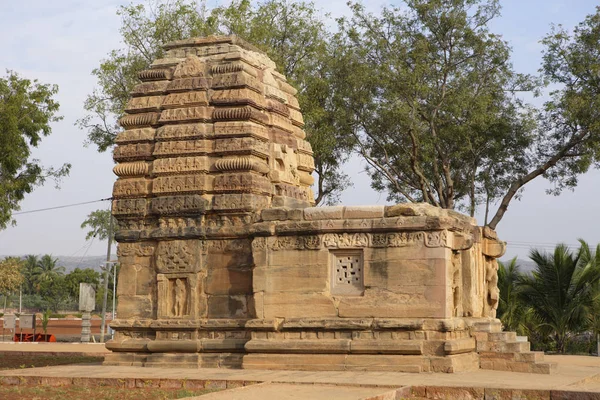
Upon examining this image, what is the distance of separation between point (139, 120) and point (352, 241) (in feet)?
14.9

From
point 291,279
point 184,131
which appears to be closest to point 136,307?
point 291,279

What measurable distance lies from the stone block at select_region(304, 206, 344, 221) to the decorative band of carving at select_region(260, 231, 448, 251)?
11.1 inches

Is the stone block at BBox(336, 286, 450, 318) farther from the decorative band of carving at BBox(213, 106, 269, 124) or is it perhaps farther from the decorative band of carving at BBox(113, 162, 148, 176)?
the decorative band of carving at BBox(113, 162, 148, 176)

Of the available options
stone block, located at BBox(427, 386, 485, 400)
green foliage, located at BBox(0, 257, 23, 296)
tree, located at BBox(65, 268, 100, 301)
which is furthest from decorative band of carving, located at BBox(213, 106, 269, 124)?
tree, located at BBox(65, 268, 100, 301)

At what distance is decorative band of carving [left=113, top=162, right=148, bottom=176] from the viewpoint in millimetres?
14391

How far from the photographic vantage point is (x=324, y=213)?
1297cm

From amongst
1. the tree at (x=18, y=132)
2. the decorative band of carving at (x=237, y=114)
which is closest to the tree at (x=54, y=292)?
the tree at (x=18, y=132)

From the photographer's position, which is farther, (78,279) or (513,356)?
(78,279)

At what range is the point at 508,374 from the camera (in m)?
12.0

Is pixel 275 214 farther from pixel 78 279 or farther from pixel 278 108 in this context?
pixel 78 279

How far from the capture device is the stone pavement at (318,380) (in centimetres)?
963

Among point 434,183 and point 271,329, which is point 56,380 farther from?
point 434,183

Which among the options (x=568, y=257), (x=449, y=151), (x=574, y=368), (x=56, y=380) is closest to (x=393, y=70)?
(x=449, y=151)

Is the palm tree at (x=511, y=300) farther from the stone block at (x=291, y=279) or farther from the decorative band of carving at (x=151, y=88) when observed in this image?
the decorative band of carving at (x=151, y=88)
